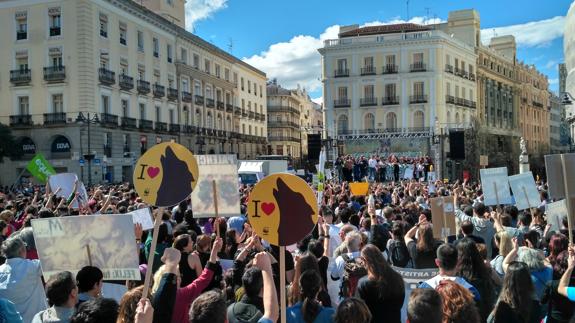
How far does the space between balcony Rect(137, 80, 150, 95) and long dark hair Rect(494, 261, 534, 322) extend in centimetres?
4055

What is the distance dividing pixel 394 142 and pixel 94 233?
47372 mm

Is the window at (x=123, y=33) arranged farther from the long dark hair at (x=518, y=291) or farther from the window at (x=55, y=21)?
the long dark hair at (x=518, y=291)

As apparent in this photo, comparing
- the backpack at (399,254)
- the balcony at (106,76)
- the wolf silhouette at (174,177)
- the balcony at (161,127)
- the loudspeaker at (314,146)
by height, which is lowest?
the backpack at (399,254)

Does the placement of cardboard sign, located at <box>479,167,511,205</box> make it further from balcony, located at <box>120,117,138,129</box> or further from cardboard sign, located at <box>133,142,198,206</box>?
balcony, located at <box>120,117,138,129</box>

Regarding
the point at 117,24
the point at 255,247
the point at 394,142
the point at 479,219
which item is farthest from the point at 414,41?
the point at 255,247

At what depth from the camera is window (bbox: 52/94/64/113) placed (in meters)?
37.3

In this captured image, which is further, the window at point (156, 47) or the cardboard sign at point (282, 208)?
the window at point (156, 47)

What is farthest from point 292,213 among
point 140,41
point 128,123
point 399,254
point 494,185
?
point 140,41

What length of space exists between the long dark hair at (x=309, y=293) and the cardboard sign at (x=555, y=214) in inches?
183

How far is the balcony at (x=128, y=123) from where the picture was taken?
40.2 meters

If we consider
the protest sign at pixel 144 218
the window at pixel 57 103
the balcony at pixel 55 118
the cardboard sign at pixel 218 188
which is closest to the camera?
the cardboard sign at pixel 218 188

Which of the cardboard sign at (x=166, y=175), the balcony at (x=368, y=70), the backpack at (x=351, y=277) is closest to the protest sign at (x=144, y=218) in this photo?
the cardboard sign at (x=166, y=175)

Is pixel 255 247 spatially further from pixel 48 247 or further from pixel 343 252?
pixel 48 247

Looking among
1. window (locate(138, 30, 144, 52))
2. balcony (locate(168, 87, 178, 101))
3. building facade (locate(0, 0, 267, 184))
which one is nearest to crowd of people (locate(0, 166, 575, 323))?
building facade (locate(0, 0, 267, 184))
